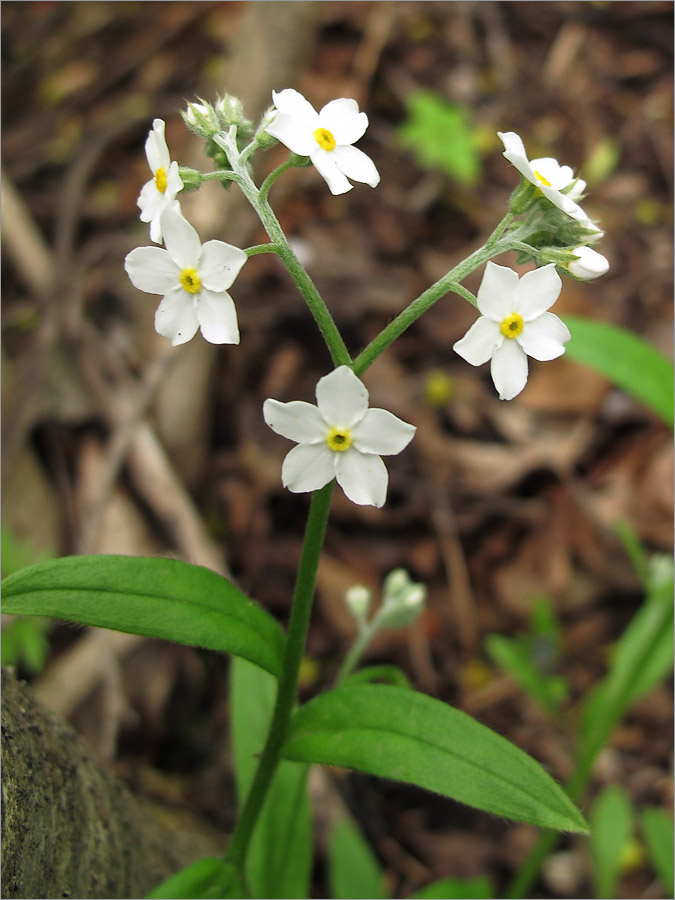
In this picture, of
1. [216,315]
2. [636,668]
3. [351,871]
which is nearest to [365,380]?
[636,668]

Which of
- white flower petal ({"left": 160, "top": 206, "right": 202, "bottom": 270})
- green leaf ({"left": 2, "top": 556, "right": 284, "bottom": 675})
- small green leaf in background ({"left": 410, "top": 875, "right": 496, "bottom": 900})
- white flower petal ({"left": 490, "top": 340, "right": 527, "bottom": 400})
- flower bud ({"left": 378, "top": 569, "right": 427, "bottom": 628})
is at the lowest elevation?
small green leaf in background ({"left": 410, "top": 875, "right": 496, "bottom": 900})

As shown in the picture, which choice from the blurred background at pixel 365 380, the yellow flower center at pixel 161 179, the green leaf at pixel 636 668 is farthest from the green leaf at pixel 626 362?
the yellow flower center at pixel 161 179

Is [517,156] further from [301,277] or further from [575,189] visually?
[301,277]

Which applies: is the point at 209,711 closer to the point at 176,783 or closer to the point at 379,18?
the point at 176,783

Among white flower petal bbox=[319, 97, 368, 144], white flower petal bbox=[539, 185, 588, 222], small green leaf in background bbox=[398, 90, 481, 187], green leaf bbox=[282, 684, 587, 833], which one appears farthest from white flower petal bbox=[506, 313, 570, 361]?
small green leaf in background bbox=[398, 90, 481, 187]

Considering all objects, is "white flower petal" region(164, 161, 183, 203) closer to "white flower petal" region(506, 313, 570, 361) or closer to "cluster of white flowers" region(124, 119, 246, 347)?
"cluster of white flowers" region(124, 119, 246, 347)

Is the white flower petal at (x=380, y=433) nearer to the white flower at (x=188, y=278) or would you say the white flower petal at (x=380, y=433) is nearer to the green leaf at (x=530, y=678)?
the white flower at (x=188, y=278)

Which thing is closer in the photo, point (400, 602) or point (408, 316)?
point (408, 316)
